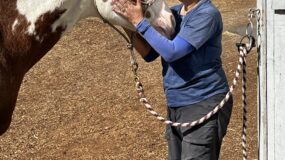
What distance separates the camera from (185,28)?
2.75 meters

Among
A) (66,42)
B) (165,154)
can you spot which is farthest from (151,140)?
(66,42)

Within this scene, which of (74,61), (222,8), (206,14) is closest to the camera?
(206,14)

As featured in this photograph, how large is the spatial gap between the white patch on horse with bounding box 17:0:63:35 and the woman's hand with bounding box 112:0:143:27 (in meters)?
0.28

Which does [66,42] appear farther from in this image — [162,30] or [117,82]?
[162,30]

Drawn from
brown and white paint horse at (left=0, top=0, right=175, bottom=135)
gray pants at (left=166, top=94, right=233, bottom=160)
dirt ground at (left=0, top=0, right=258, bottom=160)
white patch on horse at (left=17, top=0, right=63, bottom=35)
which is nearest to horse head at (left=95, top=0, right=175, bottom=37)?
brown and white paint horse at (left=0, top=0, right=175, bottom=135)

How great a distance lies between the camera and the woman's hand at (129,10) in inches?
108

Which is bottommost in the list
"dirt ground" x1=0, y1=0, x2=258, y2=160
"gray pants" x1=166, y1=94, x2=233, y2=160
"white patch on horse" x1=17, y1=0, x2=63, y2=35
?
"dirt ground" x1=0, y1=0, x2=258, y2=160

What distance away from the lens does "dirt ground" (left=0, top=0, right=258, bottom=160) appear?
5039 mm

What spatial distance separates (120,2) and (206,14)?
0.43 meters

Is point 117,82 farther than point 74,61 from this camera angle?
No

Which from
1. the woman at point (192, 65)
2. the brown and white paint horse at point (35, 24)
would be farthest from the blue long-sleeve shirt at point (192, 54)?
the brown and white paint horse at point (35, 24)

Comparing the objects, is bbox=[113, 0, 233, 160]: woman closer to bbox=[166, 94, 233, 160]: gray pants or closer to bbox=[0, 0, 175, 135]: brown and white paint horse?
bbox=[166, 94, 233, 160]: gray pants
